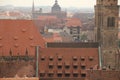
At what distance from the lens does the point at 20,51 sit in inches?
2943

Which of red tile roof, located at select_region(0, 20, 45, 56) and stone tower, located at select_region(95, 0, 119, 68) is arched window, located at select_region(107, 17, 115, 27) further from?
red tile roof, located at select_region(0, 20, 45, 56)

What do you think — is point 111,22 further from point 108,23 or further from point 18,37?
point 18,37

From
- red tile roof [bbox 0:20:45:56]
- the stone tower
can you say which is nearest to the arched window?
the stone tower

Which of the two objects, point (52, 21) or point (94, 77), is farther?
point (52, 21)

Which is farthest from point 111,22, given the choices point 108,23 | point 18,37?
point 18,37

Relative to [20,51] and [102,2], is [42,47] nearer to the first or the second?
[20,51]

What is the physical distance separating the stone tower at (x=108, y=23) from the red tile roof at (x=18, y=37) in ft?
31.6

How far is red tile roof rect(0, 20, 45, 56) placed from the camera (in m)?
74.8

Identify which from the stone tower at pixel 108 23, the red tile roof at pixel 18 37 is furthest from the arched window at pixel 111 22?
the red tile roof at pixel 18 37

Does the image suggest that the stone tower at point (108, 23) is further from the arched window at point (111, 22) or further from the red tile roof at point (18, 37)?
the red tile roof at point (18, 37)

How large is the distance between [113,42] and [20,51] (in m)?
15.0

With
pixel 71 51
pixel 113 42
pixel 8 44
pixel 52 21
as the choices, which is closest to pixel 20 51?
pixel 8 44

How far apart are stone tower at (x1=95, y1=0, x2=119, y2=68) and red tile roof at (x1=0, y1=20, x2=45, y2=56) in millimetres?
9639

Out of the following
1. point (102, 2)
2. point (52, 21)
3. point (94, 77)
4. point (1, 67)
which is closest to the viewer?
point (94, 77)
